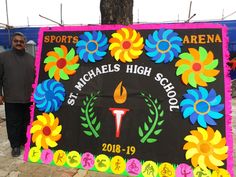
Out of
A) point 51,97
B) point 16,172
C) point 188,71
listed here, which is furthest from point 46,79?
point 188,71

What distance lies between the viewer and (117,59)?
2.93m

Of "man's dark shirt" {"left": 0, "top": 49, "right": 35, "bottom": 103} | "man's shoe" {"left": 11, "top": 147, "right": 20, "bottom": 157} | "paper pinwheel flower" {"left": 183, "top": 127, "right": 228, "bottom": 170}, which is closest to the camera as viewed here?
"paper pinwheel flower" {"left": 183, "top": 127, "right": 228, "bottom": 170}

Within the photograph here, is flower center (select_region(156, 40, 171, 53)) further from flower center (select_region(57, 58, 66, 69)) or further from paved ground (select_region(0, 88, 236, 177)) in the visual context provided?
paved ground (select_region(0, 88, 236, 177))

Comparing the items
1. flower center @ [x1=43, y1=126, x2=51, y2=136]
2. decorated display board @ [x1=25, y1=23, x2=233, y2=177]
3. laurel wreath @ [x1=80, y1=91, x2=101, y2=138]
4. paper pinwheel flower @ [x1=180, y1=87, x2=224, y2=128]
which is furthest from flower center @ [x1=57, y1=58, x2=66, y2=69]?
paper pinwheel flower @ [x1=180, y1=87, x2=224, y2=128]

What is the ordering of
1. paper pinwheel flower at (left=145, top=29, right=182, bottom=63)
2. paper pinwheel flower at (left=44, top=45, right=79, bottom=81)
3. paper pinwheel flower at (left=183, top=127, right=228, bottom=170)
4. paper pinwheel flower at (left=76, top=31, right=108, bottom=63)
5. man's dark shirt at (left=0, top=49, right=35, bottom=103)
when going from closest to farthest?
paper pinwheel flower at (left=183, top=127, right=228, bottom=170) → paper pinwheel flower at (left=145, top=29, right=182, bottom=63) → paper pinwheel flower at (left=76, top=31, right=108, bottom=63) → paper pinwheel flower at (left=44, top=45, right=79, bottom=81) → man's dark shirt at (left=0, top=49, right=35, bottom=103)

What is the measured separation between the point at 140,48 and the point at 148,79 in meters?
0.32

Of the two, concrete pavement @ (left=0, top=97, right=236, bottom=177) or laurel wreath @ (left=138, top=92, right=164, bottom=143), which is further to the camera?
concrete pavement @ (left=0, top=97, right=236, bottom=177)

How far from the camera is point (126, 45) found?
290 centimetres

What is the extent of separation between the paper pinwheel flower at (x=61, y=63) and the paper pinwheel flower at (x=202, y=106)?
119cm

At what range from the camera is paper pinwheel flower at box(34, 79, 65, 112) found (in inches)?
123

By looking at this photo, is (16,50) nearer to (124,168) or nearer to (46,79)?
(46,79)

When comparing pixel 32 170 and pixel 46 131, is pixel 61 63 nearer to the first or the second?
pixel 46 131

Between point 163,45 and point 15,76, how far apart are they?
1.84 metres

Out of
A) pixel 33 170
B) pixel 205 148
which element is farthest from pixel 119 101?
pixel 33 170
